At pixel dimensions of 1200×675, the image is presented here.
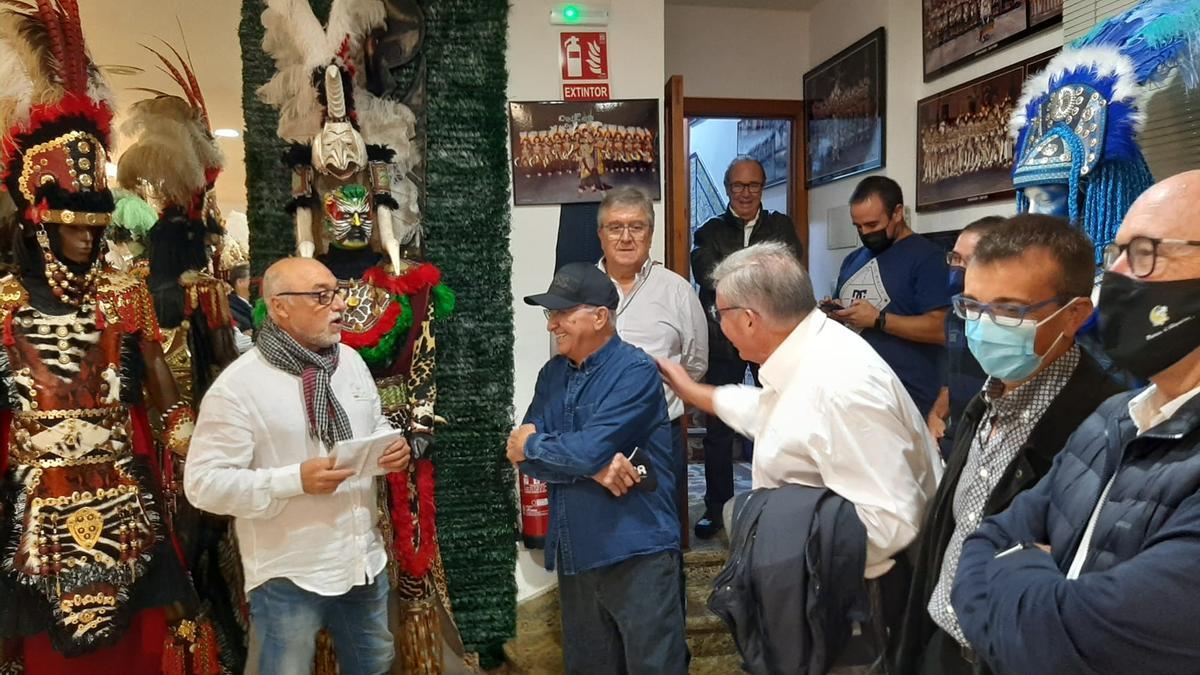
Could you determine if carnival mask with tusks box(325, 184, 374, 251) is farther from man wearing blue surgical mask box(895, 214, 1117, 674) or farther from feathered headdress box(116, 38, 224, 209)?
man wearing blue surgical mask box(895, 214, 1117, 674)

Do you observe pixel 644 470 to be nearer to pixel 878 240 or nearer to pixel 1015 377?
pixel 1015 377

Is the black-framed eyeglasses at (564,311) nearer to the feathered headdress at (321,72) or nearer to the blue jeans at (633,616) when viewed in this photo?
the blue jeans at (633,616)

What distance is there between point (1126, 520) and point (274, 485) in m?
1.75

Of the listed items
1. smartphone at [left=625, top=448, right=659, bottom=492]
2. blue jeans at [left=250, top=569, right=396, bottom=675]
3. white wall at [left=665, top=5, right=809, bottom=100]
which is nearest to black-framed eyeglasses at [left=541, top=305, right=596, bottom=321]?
smartphone at [left=625, top=448, right=659, bottom=492]

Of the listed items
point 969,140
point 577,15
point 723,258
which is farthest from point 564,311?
point 969,140

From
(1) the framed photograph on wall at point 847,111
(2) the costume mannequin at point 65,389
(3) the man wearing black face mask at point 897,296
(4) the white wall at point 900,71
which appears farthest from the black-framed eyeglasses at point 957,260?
(2) the costume mannequin at point 65,389

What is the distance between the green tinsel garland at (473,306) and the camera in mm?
3105

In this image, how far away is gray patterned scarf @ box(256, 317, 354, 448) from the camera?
1.99 m

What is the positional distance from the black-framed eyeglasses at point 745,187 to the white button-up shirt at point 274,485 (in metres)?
2.31

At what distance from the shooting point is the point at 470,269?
10.4 ft

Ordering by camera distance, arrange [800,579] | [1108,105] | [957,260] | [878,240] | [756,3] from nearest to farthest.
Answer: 1. [800,579]
2. [1108,105]
3. [957,260]
4. [878,240]
5. [756,3]

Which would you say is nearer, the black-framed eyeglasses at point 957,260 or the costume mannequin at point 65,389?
the costume mannequin at point 65,389

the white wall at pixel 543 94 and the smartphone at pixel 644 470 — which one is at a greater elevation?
the white wall at pixel 543 94

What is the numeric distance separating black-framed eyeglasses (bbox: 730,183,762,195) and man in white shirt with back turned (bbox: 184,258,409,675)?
2255 mm
